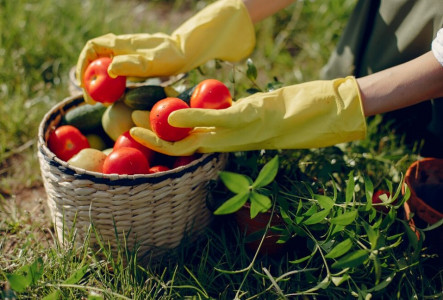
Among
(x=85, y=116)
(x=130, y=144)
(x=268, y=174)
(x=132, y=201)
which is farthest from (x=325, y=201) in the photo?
(x=85, y=116)

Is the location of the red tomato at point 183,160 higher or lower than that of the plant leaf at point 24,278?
lower

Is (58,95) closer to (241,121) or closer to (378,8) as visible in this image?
(241,121)

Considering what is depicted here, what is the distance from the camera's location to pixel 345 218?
4.44 feet

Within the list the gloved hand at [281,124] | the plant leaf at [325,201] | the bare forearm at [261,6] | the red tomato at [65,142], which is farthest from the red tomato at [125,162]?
the bare forearm at [261,6]

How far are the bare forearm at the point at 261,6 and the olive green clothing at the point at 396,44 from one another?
402 mm

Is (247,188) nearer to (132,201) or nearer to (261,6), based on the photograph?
(132,201)

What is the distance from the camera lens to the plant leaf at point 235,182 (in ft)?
3.77

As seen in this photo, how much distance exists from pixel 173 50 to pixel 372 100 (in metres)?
0.78

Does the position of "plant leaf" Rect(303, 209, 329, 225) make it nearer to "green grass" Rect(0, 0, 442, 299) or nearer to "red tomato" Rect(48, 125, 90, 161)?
"green grass" Rect(0, 0, 442, 299)

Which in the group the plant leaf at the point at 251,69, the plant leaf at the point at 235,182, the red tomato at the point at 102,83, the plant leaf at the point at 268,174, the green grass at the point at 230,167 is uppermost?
the red tomato at the point at 102,83

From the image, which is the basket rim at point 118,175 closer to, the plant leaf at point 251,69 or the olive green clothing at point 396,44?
the plant leaf at point 251,69

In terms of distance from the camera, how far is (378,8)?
2145mm

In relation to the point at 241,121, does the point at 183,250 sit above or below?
below

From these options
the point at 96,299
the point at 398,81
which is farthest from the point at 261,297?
the point at 398,81
